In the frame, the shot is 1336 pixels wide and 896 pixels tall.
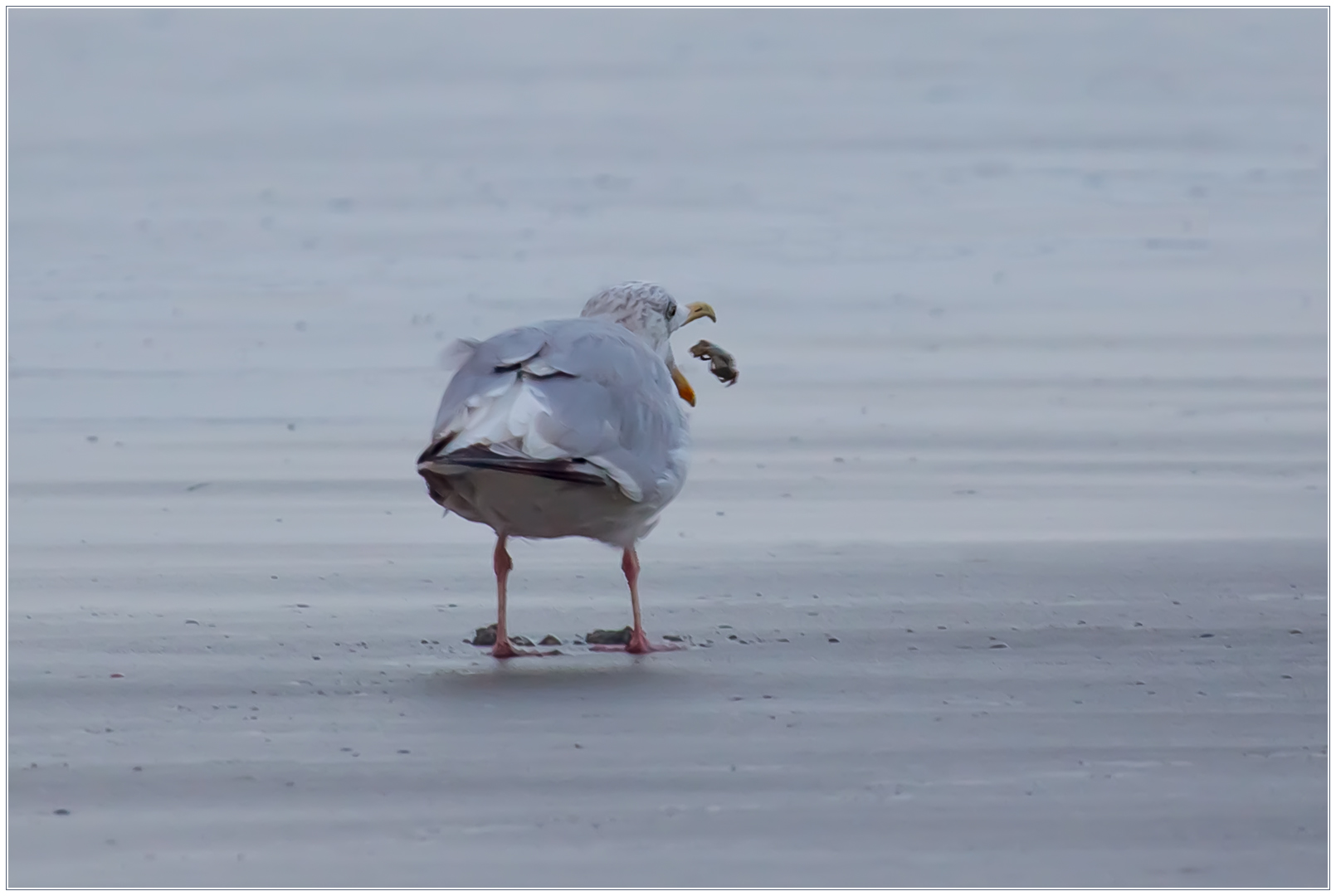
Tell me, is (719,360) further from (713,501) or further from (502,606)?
(502,606)

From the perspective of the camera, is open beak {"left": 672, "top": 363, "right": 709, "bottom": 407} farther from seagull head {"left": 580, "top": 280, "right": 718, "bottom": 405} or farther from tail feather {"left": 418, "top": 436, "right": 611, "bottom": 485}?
tail feather {"left": 418, "top": 436, "right": 611, "bottom": 485}

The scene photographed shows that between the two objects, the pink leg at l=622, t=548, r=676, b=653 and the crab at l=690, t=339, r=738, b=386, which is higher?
the crab at l=690, t=339, r=738, b=386

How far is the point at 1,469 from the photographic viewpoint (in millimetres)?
7906

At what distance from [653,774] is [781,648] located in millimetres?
1407

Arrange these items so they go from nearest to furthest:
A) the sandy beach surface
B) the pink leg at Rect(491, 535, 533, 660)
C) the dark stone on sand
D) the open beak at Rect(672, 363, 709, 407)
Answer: the sandy beach surface → the pink leg at Rect(491, 535, 533, 660) → the dark stone on sand → the open beak at Rect(672, 363, 709, 407)

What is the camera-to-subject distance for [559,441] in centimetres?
673

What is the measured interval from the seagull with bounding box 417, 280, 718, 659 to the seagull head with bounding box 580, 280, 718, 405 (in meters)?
0.74

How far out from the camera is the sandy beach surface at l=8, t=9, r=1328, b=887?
5.34m

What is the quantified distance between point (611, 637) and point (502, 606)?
361 millimetres

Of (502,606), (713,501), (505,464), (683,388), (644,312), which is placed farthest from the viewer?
(713,501)

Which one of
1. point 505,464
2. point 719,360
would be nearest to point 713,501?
point 719,360

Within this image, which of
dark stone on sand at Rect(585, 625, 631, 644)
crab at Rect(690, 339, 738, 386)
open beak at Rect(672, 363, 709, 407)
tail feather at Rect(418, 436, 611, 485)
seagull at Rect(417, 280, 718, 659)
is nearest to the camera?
tail feather at Rect(418, 436, 611, 485)

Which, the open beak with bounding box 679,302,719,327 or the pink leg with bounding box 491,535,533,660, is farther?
the open beak with bounding box 679,302,719,327

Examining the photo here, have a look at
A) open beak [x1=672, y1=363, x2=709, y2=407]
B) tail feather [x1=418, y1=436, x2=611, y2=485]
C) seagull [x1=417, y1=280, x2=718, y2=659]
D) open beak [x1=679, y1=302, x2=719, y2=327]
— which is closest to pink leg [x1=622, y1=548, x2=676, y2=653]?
seagull [x1=417, y1=280, x2=718, y2=659]
